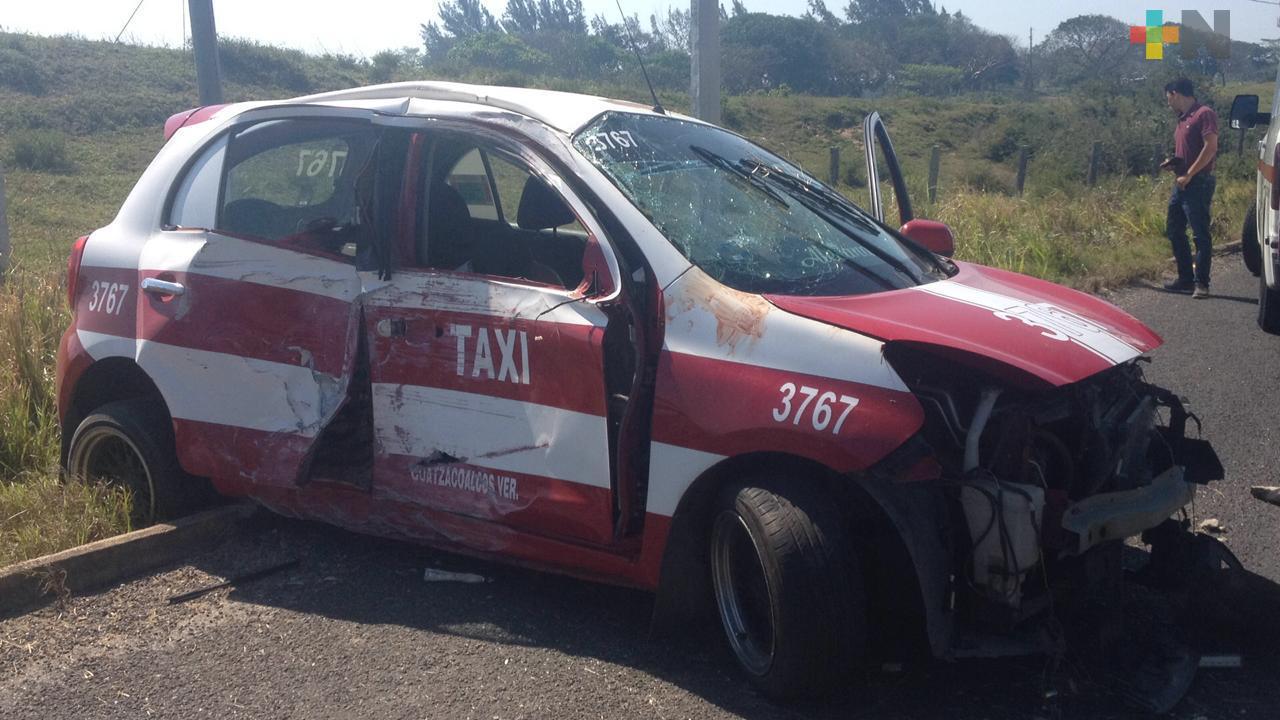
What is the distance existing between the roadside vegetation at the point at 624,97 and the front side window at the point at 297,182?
130 cm

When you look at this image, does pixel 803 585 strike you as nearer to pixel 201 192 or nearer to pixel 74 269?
pixel 201 192

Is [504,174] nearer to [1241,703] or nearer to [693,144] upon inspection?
[693,144]

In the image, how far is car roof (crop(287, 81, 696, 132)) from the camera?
418cm

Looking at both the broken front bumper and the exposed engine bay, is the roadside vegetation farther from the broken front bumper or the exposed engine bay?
the broken front bumper

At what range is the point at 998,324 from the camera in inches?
137

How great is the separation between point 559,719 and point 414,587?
1177 millimetres

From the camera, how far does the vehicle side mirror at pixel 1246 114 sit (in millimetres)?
10234

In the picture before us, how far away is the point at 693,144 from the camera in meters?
4.49

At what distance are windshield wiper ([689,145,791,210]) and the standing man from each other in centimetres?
678

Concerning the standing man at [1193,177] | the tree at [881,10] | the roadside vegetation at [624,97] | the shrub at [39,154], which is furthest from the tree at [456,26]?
the tree at [881,10]

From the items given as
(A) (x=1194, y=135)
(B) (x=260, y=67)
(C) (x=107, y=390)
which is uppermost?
(B) (x=260, y=67)

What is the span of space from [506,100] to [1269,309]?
Answer: 6.64m

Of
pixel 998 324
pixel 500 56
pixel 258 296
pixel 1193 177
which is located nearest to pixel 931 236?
pixel 998 324

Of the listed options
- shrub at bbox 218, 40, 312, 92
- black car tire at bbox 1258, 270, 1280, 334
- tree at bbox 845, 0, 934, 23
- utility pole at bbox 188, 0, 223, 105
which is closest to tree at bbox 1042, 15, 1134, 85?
tree at bbox 845, 0, 934, 23
